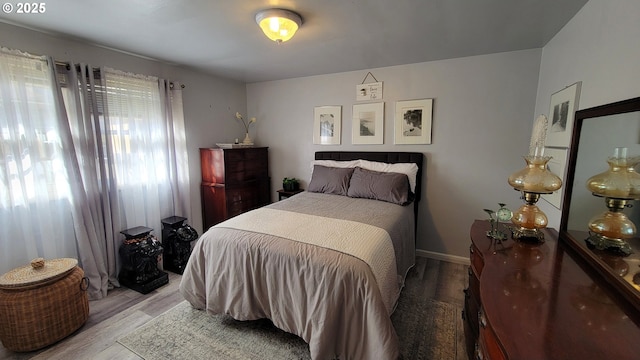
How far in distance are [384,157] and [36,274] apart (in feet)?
10.8

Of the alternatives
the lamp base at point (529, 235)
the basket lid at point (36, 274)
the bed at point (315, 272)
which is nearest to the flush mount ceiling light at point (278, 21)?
the bed at point (315, 272)

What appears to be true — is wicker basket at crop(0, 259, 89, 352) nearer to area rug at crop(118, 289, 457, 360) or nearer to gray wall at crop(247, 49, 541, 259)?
area rug at crop(118, 289, 457, 360)

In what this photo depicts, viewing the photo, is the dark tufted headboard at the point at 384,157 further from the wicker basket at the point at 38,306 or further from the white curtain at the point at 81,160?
the wicker basket at the point at 38,306

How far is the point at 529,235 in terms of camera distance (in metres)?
1.57

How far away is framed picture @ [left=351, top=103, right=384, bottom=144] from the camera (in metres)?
3.27

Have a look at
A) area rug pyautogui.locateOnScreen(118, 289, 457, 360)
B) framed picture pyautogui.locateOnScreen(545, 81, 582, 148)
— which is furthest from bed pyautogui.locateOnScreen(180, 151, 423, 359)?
framed picture pyautogui.locateOnScreen(545, 81, 582, 148)

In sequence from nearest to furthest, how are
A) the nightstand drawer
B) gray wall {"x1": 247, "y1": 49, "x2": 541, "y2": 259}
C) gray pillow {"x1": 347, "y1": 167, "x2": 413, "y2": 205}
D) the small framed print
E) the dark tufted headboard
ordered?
the nightstand drawer, gray wall {"x1": 247, "y1": 49, "x2": 541, "y2": 259}, gray pillow {"x1": 347, "y1": 167, "x2": 413, "y2": 205}, the dark tufted headboard, the small framed print

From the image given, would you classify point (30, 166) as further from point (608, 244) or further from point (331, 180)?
point (608, 244)

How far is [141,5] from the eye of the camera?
171 cm

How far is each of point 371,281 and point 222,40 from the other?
234 centimetres

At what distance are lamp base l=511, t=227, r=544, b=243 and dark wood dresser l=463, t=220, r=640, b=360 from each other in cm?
14

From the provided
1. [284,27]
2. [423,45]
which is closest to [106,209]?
[284,27]

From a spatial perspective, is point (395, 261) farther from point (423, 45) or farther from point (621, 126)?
point (423, 45)

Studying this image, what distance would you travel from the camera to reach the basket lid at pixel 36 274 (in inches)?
69.3
